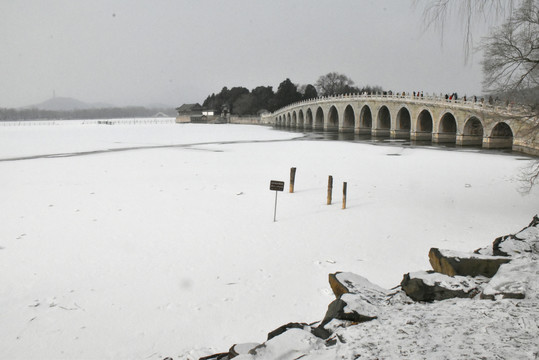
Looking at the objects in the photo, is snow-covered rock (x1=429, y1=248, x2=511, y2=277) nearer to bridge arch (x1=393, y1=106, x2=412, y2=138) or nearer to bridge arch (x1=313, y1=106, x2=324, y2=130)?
bridge arch (x1=393, y1=106, x2=412, y2=138)

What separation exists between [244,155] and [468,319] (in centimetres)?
2465

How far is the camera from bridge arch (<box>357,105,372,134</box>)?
59.1m

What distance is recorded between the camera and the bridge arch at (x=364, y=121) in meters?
59.1

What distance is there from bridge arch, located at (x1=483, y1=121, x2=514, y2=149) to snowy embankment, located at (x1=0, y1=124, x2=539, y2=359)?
15661mm

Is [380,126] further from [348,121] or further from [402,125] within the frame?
[348,121]

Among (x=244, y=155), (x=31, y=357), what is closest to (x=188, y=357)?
(x=31, y=357)

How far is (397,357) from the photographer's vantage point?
11.2 feet

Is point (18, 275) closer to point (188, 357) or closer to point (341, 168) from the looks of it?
point (188, 357)

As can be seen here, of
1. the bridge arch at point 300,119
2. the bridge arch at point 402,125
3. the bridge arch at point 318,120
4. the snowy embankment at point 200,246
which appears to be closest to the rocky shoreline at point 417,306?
the snowy embankment at point 200,246

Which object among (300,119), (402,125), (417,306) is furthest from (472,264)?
(300,119)

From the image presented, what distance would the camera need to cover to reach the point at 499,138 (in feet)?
111

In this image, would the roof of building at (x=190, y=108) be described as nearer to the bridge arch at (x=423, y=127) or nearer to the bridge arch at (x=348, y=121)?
the bridge arch at (x=348, y=121)

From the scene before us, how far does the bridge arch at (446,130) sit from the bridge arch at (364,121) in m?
16.8

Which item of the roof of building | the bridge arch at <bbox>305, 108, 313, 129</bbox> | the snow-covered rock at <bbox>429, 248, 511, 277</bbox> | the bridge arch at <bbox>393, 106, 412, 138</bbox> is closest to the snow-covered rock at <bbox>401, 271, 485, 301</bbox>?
the snow-covered rock at <bbox>429, 248, 511, 277</bbox>
